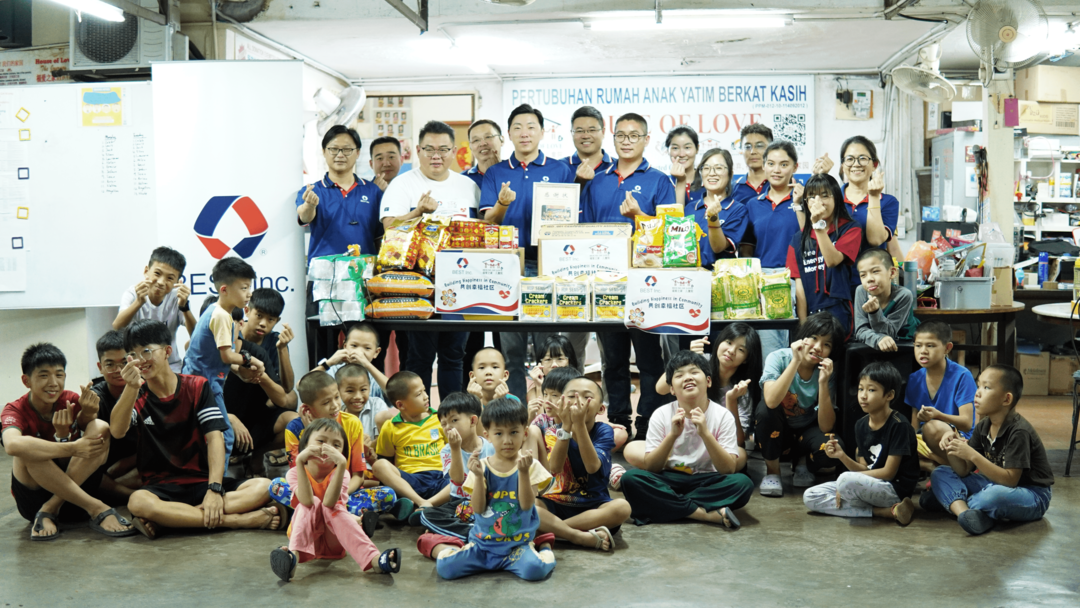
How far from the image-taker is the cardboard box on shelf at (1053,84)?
8211 mm

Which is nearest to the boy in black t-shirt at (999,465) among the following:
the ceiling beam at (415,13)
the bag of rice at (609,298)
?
the bag of rice at (609,298)

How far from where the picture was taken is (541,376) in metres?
Result: 4.11

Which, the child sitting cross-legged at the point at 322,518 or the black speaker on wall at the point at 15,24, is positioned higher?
the black speaker on wall at the point at 15,24

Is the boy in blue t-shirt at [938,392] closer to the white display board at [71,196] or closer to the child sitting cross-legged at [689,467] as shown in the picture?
the child sitting cross-legged at [689,467]

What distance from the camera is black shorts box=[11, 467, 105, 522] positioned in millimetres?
3592

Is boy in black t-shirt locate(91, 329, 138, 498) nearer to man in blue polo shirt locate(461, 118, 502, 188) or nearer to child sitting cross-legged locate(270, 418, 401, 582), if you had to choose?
child sitting cross-legged locate(270, 418, 401, 582)

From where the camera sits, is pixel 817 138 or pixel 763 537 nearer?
pixel 763 537

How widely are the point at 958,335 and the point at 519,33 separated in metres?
4.22

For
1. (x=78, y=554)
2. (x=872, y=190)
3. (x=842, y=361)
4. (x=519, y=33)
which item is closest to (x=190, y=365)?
(x=78, y=554)

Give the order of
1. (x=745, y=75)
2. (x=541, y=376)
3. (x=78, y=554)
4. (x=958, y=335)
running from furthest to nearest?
1. (x=745, y=75)
2. (x=958, y=335)
3. (x=541, y=376)
4. (x=78, y=554)

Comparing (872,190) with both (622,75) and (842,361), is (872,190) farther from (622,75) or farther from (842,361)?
(622,75)

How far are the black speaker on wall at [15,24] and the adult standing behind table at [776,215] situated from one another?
5308mm

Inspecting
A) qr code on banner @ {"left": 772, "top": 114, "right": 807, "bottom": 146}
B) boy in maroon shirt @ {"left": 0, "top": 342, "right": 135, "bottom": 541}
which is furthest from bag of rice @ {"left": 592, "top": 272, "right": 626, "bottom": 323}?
qr code on banner @ {"left": 772, "top": 114, "right": 807, "bottom": 146}

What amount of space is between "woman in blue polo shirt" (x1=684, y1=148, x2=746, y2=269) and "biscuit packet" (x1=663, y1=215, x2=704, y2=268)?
446 mm
